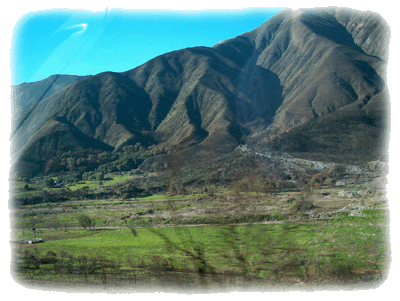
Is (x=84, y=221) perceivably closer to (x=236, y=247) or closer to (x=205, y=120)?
(x=236, y=247)

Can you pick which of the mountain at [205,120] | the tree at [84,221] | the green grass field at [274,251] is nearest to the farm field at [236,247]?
the green grass field at [274,251]

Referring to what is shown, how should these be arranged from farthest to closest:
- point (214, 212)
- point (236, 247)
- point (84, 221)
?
point (84, 221) < point (214, 212) < point (236, 247)

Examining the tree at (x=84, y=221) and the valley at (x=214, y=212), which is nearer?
the valley at (x=214, y=212)

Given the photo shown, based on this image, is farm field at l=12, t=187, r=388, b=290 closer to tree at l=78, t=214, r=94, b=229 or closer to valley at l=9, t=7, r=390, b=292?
valley at l=9, t=7, r=390, b=292

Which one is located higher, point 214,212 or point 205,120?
point 214,212

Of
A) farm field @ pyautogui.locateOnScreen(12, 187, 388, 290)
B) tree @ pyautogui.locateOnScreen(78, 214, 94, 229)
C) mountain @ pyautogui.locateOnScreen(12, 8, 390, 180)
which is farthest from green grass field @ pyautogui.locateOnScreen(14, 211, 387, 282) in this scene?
tree @ pyautogui.locateOnScreen(78, 214, 94, 229)

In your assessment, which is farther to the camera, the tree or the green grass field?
the tree

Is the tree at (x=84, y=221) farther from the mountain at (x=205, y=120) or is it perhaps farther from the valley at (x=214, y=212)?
the mountain at (x=205, y=120)

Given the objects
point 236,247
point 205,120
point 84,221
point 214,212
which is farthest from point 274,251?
point 205,120

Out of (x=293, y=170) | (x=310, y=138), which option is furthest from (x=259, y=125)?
(x=293, y=170)
